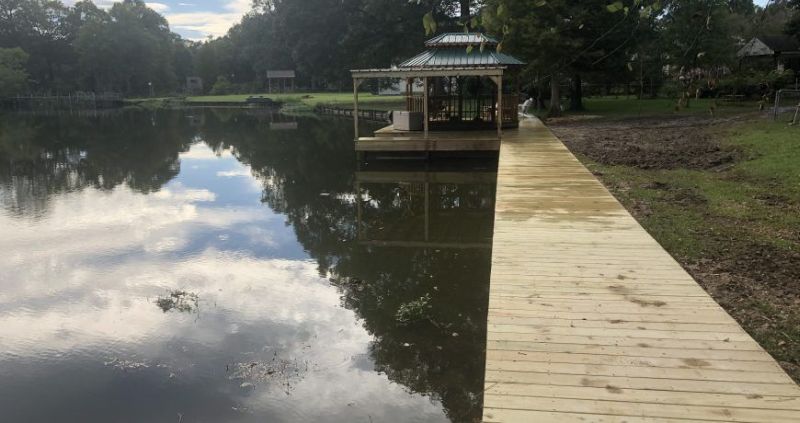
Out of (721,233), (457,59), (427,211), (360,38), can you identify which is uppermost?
(360,38)

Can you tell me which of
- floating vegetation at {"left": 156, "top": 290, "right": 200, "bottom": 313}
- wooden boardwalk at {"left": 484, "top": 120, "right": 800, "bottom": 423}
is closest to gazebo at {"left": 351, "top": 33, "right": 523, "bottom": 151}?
floating vegetation at {"left": 156, "top": 290, "right": 200, "bottom": 313}

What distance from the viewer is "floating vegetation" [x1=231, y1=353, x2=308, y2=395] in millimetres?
4992

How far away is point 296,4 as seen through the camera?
141 ft

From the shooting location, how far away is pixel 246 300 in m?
6.98

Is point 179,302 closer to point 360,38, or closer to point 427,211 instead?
point 427,211

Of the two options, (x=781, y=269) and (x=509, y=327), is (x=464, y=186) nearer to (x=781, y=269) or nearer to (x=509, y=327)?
(x=781, y=269)

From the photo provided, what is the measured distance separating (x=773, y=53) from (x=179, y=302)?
42474 millimetres

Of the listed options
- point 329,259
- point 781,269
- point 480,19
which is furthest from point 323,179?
point 480,19

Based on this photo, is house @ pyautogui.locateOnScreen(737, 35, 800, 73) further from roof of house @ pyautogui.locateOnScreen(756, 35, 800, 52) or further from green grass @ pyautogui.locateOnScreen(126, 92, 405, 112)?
green grass @ pyautogui.locateOnScreen(126, 92, 405, 112)

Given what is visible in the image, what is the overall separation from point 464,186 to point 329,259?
6.12 meters

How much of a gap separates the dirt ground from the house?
72.5ft

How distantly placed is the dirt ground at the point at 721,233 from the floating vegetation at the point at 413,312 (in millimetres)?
2706

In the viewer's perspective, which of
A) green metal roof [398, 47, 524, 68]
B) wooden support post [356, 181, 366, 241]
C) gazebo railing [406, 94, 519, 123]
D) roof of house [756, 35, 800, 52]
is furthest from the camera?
roof of house [756, 35, 800, 52]

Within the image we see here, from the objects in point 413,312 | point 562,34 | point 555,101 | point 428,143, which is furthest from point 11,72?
point 413,312
